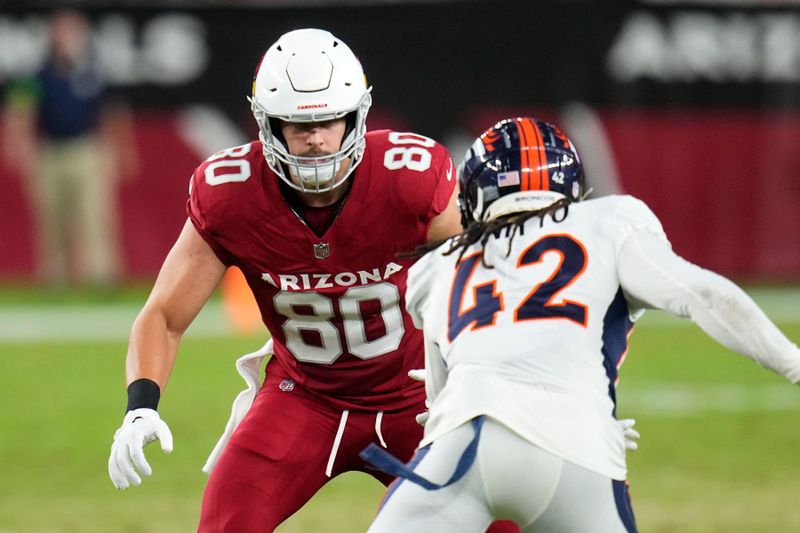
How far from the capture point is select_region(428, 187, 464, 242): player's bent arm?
398 cm

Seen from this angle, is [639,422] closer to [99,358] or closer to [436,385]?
[99,358]

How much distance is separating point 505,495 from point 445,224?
1172 millimetres

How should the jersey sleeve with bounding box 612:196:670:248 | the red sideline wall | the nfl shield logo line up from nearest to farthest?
the jersey sleeve with bounding box 612:196:670:248 → the nfl shield logo → the red sideline wall

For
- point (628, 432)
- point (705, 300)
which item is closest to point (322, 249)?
point (628, 432)

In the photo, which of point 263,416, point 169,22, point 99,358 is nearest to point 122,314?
point 99,358

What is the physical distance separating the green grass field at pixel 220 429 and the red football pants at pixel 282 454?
142 centimetres

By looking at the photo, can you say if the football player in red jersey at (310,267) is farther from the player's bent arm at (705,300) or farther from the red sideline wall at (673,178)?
the red sideline wall at (673,178)

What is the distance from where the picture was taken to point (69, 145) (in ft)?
36.6

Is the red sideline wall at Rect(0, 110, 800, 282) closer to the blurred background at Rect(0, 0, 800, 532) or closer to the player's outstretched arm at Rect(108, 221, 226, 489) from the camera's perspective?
the blurred background at Rect(0, 0, 800, 532)

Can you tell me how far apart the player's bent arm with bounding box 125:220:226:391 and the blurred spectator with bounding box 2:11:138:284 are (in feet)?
24.2

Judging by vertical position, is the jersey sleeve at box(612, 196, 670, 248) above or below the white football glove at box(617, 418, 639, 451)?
above

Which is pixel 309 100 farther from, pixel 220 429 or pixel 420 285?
pixel 220 429

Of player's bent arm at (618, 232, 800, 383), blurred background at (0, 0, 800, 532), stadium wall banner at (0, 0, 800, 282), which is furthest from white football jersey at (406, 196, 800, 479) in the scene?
stadium wall banner at (0, 0, 800, 282)

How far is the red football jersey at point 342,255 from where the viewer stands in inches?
155
